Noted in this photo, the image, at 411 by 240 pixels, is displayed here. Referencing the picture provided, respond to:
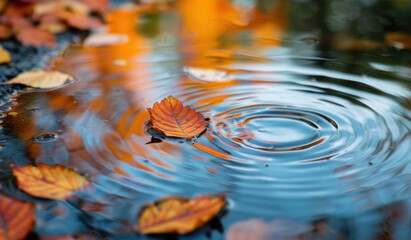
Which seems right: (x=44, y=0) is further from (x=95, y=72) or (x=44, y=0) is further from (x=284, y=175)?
(x=284, y=175)

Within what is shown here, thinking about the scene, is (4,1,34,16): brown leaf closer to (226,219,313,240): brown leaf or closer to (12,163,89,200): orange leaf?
(12,163,89,200): orange leaf

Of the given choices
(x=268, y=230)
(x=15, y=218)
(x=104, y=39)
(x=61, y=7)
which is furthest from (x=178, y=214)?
(x=61, y=7)

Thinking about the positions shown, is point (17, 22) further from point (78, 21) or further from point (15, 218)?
point (15, 218)

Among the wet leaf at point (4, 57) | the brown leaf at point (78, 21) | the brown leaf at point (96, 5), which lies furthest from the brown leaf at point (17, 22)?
the brown leaf at point (96, 5)

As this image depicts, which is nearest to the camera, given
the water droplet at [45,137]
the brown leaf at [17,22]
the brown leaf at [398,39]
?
the water droplet at [45,137]

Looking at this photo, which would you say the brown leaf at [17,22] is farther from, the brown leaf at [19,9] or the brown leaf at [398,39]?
the brown leaf at [398,39]

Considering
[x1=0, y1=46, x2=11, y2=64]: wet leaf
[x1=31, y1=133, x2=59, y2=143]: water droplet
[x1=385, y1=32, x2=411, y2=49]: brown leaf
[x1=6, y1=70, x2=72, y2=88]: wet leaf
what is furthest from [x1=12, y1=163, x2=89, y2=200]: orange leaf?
[x1=385, y1=32, x2=411, y2=49]: brown leaf
